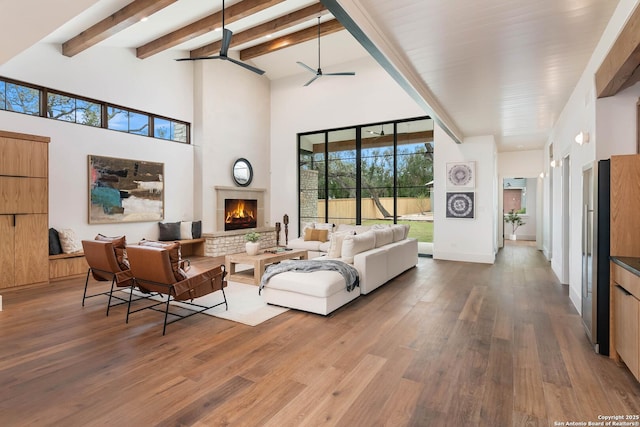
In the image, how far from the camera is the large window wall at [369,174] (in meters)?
8.51

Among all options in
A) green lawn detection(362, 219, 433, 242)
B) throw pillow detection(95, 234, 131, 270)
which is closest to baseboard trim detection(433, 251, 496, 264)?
green lawn detection(362, 219, 433, 242)

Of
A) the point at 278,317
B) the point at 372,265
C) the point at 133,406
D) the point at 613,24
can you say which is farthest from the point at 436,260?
the point at 133,406

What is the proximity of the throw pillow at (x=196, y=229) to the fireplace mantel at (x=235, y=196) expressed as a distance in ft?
1.51

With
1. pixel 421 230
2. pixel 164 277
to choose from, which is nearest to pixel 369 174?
pixel 421 230

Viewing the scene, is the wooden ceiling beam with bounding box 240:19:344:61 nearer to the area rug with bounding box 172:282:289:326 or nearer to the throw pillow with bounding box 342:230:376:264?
the throw pillow with bounding box 342:230:376:264

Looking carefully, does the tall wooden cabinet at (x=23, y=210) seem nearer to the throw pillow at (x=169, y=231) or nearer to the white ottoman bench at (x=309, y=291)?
the throw pillow at (x=169, y=231)

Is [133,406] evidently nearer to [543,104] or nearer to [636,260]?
[636,260]

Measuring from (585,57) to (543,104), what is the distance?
1.72 metres

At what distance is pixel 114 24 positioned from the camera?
5.54 m

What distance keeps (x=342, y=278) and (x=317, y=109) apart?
677cm

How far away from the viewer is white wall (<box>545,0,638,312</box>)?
2957 millimetres

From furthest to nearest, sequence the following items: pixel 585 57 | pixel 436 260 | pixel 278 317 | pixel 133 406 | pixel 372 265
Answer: pixel 436 260, pixel 372 265, pixel 278 317, pixel 585 57, pixel 133 406

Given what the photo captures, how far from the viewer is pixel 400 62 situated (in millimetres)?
3348

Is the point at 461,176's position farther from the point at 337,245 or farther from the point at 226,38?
the point at 226,38
